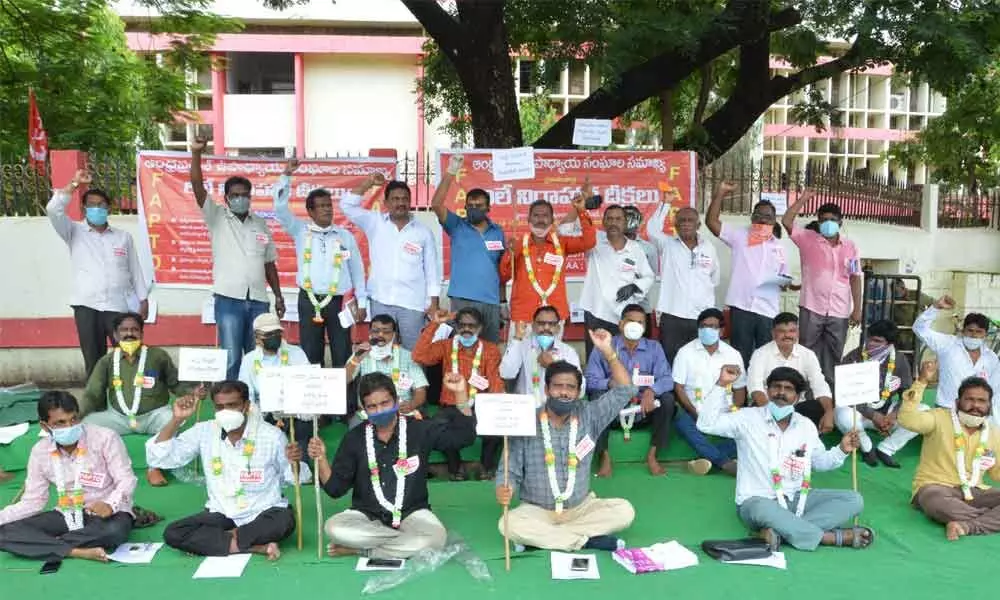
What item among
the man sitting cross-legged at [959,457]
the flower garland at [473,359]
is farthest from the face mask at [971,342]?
the flower garland at [473,359]

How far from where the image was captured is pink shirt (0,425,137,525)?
15.7 ft

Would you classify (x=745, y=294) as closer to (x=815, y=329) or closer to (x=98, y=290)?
(x=815, y=329)

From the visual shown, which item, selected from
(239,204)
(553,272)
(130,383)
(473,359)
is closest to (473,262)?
(553,272)

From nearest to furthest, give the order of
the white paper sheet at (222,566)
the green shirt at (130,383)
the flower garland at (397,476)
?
the white paper sheet at (222,566) → the flower garland at (397,476) → the green shirt at (130,383)

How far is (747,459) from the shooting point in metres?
5.12

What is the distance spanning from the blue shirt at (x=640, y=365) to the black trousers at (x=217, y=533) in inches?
99.9

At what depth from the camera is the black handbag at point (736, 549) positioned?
180 inches

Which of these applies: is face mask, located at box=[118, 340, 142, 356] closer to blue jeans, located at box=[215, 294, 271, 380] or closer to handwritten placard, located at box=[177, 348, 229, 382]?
blue jeans, located at box=[215, 294, 271, 380]

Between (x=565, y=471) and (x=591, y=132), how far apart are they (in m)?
3.53

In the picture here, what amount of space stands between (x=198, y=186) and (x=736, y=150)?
47.5ft

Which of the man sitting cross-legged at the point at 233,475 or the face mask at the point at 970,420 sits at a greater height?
the face mask at the point at 970,420

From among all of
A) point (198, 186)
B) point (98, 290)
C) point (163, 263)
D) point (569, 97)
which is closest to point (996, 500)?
point (198, 186)

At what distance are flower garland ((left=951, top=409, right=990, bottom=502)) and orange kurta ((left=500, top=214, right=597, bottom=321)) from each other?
2.83 m

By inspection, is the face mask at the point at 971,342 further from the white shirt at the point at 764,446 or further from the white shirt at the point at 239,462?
the white shirt at the point at 239,462
